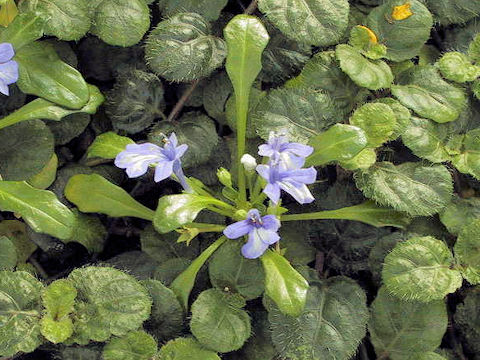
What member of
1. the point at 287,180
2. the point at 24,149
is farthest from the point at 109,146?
the point at 287,180

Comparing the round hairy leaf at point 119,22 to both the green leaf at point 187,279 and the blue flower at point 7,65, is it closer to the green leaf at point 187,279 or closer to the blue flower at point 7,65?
the blue flower at point 7,65

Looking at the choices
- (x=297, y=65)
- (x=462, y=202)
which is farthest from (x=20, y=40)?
(x=462, y=202)

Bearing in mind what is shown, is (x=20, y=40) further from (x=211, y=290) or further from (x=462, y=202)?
(x=462, y=202)

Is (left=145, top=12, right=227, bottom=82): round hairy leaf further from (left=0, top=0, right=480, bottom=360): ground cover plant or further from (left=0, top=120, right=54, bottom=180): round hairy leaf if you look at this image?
(left=0, top=120, right=54, bottom=180): round hairy leaf

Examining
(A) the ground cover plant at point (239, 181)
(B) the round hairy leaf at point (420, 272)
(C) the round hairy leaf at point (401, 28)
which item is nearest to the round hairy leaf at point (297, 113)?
(A) the ground cover plant at point (239, 181)

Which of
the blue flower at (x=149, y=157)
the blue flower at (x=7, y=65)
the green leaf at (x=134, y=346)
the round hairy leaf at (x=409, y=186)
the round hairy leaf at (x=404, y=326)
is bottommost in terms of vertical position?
the round hairy leaf at (x=404, y=326)
